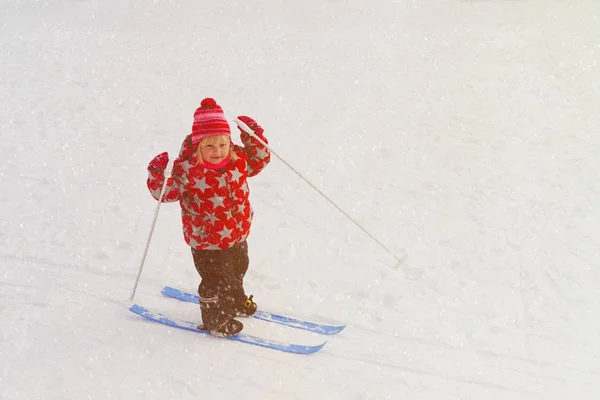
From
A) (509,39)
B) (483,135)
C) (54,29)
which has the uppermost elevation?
(509,39)

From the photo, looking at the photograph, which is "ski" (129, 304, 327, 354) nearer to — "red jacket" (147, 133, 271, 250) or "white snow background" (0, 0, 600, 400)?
"white snow background" (0, 0, 600, 400)

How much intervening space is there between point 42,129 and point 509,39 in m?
5.76

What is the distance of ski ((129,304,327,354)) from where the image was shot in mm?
4094

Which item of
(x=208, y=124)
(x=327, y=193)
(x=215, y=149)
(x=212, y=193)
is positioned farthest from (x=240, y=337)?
(x=327, y=193)

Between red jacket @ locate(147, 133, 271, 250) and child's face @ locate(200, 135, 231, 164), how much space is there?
6cm

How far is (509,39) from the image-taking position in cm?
842

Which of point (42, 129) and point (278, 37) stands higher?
point (278, 37)

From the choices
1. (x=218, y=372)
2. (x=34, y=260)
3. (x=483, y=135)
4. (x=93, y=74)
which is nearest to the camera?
(x=218, y=372)

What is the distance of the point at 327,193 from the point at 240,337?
6.44ft

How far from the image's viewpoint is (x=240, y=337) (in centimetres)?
418

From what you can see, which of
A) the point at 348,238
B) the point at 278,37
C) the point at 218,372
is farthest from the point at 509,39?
the point at 218,372

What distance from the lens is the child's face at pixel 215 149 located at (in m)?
3.51

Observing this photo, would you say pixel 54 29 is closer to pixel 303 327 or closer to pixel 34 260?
pixel 34 260

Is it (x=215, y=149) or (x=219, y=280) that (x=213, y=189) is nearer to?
(x=215, y=149)
